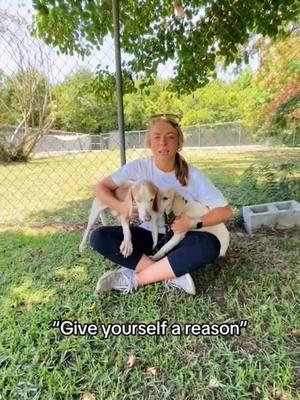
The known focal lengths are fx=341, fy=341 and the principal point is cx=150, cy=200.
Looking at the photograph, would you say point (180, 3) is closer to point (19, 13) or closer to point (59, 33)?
point (59, 33)

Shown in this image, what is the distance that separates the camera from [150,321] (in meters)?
1.59

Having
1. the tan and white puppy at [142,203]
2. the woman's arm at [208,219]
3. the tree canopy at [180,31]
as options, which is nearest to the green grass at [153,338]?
the tan and white puppy at [142,203]

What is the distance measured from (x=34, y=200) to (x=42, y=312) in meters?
2.73

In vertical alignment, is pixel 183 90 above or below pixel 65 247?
above

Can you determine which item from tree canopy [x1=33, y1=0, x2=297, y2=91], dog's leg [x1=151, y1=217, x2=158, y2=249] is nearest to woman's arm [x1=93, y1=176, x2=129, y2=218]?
dog's leg [x1=151, y1=217, x2=158, y2=249]

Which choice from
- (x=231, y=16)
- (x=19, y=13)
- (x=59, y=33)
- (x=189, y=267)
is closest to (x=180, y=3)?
(x=231, y=16)

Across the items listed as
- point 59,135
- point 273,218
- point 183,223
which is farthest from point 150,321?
point 59,135

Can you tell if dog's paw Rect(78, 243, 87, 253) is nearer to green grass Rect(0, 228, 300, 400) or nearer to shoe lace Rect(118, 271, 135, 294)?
green grass Rect(0, 228, 300, 400)

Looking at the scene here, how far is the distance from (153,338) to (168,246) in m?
0.46

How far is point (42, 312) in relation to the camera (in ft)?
5.52

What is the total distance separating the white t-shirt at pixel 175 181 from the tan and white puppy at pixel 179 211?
5cm

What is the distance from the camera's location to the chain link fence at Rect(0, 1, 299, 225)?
123 inches

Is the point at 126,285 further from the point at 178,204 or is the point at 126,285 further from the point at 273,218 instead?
the point at 273,218

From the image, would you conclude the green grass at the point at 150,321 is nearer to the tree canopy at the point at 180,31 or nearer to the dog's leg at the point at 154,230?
the dog's leg at the point at 154,230
